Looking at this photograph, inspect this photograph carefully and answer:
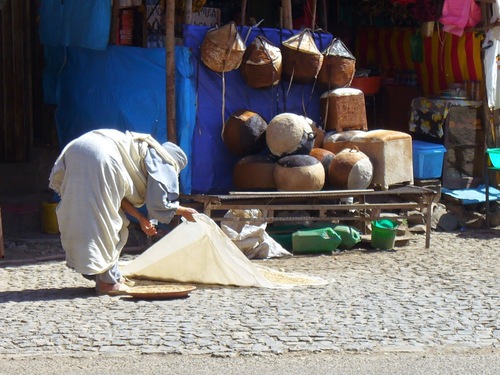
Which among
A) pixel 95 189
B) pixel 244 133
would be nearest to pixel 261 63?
pixel 244 133

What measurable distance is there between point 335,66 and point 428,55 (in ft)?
8.09

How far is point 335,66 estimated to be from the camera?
11.1 metres

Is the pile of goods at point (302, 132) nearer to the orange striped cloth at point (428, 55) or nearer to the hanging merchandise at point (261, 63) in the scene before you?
the hanging merchandise at point (261, 63)

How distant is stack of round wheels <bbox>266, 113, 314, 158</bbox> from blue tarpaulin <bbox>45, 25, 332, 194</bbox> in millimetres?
642

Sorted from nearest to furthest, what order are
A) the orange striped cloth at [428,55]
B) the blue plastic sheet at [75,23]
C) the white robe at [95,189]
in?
the white robe at [95,189] → the blue plastic sheet at [75,23] → the orange striped cloth at [428,55]

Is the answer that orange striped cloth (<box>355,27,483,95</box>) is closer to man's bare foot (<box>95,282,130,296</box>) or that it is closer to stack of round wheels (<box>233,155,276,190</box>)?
stack of round wheels (<box>233,155,276,190</box>)

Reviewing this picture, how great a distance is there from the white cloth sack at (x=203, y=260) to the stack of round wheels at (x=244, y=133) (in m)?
2.46

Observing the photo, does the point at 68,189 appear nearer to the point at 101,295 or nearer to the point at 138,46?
the point at 101,295

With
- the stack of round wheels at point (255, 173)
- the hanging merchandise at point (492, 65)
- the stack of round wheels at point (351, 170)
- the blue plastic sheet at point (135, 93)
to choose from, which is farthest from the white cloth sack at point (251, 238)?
the hanging merchandise at point (492, 65)

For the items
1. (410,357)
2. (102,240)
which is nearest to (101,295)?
(102,240)

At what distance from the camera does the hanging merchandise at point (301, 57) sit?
10796 millimetres

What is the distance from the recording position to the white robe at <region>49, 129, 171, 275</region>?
24.5 ft

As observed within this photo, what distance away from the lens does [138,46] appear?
1090 cm

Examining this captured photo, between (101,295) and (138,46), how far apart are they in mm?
3967
